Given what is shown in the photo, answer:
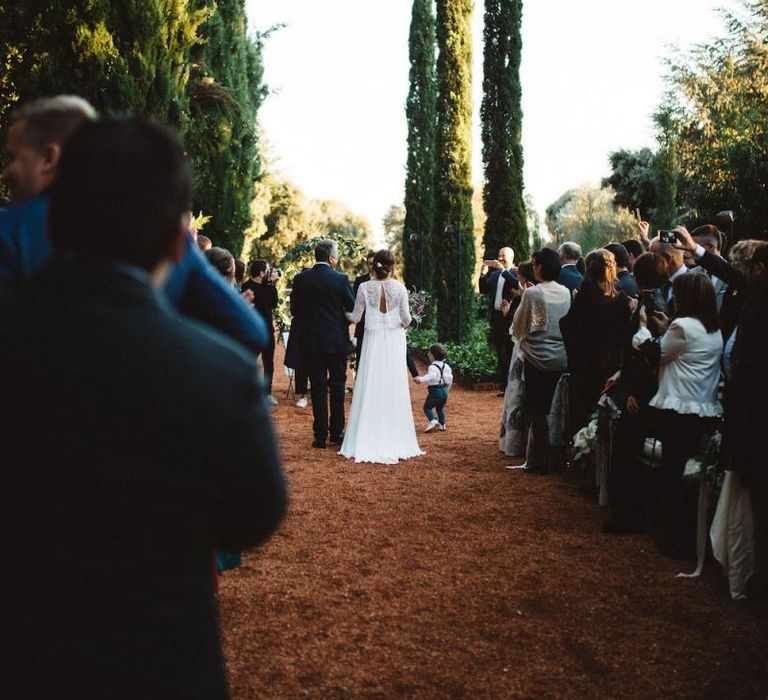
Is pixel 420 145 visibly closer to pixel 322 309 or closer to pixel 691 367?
pixel 322 309

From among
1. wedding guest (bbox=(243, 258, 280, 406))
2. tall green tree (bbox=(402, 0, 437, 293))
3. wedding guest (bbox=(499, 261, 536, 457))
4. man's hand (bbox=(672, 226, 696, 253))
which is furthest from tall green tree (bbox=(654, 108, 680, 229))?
man's hand (bbox=(672, 226, 696, 253))

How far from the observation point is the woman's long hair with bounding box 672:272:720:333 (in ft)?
17.0

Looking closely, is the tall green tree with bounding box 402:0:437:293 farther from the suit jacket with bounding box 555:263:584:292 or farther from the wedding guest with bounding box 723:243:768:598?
the wedding guest with bounding box 723:243:768:598

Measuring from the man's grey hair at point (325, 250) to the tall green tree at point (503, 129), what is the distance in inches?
448

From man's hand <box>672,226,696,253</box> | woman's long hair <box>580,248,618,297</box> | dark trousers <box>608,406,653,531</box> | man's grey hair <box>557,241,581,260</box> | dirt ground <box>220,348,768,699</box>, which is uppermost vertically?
man's grey hair <box>557,241,581,260</box>

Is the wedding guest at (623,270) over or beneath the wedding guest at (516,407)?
over

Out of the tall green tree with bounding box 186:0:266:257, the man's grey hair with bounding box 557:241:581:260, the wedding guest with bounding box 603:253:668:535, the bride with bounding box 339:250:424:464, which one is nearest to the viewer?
the wedding guest with bounding box 603:253:668:535

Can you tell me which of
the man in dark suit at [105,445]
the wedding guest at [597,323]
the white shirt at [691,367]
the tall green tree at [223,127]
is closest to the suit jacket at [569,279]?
the wedding guest at [597,323]

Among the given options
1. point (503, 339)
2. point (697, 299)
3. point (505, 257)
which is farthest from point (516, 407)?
point (697, 299)

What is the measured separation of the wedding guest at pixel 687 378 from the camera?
5188 mm

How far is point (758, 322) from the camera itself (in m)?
4.21

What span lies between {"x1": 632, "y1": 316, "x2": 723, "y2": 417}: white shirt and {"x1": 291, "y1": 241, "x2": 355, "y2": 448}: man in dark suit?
4.71m

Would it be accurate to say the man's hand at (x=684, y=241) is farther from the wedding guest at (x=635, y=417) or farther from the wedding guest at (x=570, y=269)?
the wedding guest at (x=570, y=269)

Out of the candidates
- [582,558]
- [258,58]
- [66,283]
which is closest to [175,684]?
[66,283]
